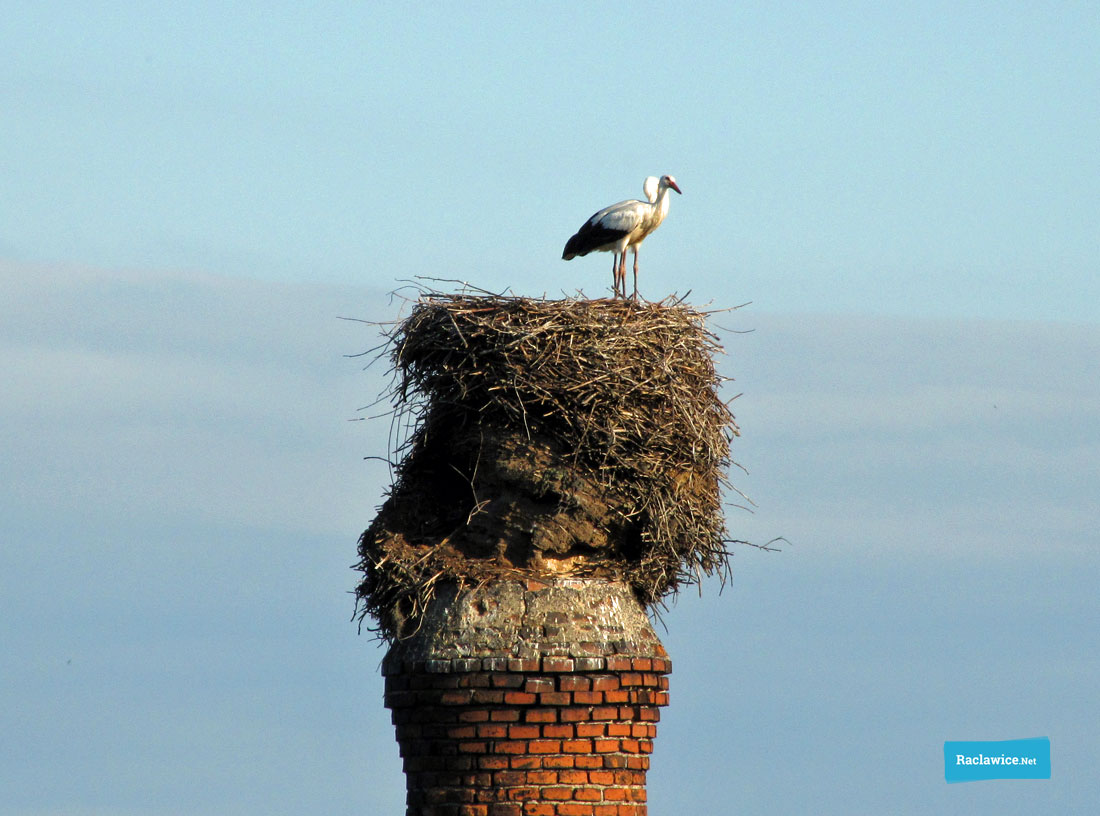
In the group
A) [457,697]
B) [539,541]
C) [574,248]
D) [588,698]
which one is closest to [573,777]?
[588,698]

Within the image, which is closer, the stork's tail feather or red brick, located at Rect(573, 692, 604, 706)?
red brick, located at Rect(573, 692, 604, 706)

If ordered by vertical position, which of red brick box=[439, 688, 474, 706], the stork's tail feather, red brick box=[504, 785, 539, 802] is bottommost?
red brick box=[504, 785, 539, 802]

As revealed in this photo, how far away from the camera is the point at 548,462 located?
784 centimetres

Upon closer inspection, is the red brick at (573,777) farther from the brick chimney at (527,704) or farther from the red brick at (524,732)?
the red brick at (524,732)

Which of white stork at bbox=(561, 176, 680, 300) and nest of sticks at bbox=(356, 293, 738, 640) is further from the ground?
white stork at bbox=(561, 176, 680, 300)

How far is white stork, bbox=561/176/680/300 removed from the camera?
1121 cm

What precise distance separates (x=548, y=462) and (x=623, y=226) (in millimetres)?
3788

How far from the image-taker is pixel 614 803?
7.30 metres

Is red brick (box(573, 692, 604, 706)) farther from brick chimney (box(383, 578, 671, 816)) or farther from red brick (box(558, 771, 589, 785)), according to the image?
red brick (box(558, 771, 589, 785))

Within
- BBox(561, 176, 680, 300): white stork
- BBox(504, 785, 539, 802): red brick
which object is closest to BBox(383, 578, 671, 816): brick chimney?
BBox(504, 785, 539, 802): red brick

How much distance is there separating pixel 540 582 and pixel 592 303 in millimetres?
1613

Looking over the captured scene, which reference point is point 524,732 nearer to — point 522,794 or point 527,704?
point 527,704

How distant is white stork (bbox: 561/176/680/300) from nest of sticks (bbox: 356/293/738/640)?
299 cm

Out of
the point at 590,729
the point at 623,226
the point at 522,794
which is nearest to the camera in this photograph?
the point at 522,794
